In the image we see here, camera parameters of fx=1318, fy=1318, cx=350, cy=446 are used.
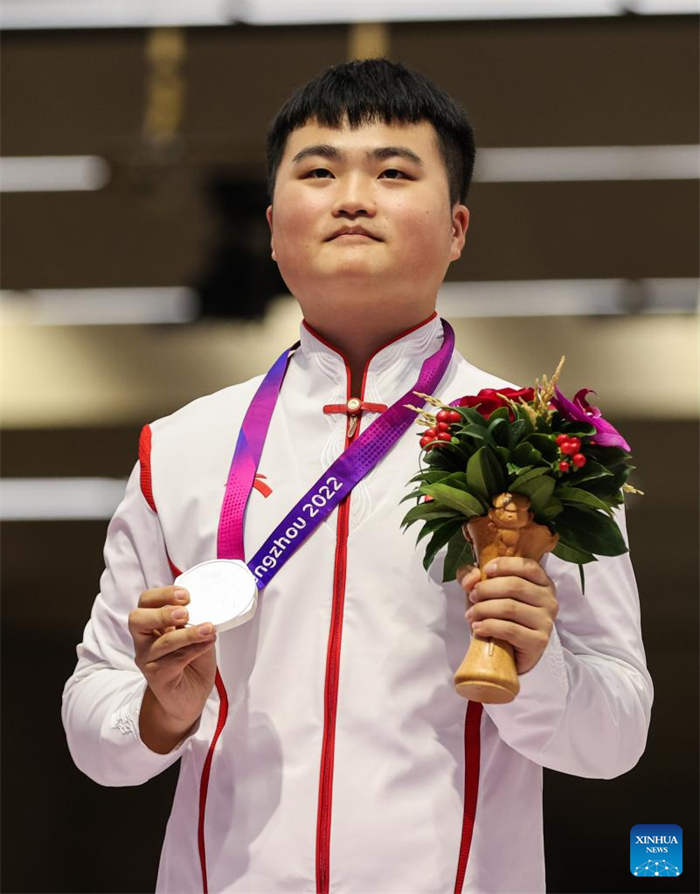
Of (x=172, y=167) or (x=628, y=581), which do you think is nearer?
(x=628, y=581)

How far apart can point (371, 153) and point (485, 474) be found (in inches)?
22.8

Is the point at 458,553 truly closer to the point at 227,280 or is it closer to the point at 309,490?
the point at 309,490

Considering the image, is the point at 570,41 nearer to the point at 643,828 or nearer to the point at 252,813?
the point at 643,828

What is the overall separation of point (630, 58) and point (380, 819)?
237 centimetres

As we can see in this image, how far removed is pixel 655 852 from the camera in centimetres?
231

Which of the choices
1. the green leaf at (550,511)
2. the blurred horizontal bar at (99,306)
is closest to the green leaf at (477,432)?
the green leaf at (550,511)

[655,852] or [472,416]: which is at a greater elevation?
[472,416]

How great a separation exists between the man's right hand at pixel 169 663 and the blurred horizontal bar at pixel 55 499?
186 centimetres

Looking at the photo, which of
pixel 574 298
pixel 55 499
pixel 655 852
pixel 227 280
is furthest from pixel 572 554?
pixel 55 499

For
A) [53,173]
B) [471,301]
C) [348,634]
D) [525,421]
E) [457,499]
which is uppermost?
[53,173]

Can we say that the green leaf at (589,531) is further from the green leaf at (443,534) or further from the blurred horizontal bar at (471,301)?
the blurred horizontal bar at (471,301)

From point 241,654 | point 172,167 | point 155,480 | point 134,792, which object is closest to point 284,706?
point 241,654

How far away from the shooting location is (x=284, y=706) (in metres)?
1.71

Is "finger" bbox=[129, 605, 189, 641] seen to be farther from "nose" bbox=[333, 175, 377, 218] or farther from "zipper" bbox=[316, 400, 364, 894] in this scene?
"nose" bbox=[333, 175, 377, 218]
